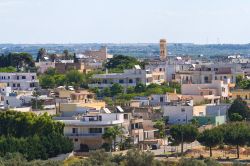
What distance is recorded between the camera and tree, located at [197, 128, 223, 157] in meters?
37.3

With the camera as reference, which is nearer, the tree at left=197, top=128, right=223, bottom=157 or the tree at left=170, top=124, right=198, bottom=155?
the tree at left=197, top=128, right=223, bottom=157

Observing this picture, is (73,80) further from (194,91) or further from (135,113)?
(135,113)

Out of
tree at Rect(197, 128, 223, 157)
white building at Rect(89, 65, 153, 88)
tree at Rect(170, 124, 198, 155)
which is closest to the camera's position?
tree at Rect(197, 128, 223, 157)

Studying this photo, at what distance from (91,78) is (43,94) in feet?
35.8

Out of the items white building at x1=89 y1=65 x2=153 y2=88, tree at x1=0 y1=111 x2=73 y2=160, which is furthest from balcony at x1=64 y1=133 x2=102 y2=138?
white building at x1=89 y1=65 x2=153 y2=88

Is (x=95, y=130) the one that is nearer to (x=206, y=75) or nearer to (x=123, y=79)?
(x=123, y=79)

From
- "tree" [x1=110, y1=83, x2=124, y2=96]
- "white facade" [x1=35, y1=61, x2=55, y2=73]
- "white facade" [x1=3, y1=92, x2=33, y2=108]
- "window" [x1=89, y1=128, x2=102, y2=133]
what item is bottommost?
"white facade" [x1=35, y1=61, x2=55, y2=73]

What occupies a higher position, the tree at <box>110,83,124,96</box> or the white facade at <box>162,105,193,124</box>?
the white facade at <box>162,105,193,124</box>

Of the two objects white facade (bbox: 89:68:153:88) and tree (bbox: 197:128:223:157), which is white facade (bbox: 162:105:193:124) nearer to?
tree (bbox: 197:128:223:157)

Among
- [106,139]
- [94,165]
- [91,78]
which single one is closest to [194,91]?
[91,78]

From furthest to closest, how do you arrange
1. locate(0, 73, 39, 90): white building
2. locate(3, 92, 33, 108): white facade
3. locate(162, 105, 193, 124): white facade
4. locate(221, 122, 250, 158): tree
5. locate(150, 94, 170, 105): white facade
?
locate(0, 73, 39, 90): white building → locate(150, 94, 170, 105): white facade → locate(3, 92, 33, 108): white facade → locate(162, 105, 193, 124): white facade → locate(221, 122, 250, 158): tree

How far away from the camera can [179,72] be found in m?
71.1

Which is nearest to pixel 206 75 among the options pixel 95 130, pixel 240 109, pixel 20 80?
pixel 20 80

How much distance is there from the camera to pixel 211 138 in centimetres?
3734
